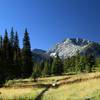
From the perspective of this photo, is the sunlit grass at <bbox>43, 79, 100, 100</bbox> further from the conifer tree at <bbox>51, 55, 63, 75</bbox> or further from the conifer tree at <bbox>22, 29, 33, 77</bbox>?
the conifer tree at <bbox>51, 55, 63, 75</bbox>

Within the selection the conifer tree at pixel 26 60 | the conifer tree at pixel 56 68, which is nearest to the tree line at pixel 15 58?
the conifer tree at pixel 26 60

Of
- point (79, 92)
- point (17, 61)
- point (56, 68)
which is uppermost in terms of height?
point (17, 61)

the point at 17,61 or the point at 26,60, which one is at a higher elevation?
the point at 26,60

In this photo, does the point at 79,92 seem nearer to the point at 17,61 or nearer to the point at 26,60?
the point at 17,61

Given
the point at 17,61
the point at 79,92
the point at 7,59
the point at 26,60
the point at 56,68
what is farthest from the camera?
the point at 56,68

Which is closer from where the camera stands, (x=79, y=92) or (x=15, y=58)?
(x=79, y=92)

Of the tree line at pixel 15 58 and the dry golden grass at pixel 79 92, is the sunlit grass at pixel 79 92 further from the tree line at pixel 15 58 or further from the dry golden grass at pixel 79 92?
the tree line at pixel 15 58

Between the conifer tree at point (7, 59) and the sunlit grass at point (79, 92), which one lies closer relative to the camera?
Answer: the sunlit grass at point (79, 92)

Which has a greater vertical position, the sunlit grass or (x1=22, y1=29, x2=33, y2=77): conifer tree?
(x1=22, y1=29, x2=33, y2=77): conifer tree

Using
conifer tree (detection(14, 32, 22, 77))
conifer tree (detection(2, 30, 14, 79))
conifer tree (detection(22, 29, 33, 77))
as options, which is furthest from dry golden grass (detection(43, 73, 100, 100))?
conifer tree (detection(22, 29, 33, 77))

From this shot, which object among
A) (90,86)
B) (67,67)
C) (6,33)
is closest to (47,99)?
(90,86)

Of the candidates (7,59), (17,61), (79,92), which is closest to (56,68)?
(17,61)

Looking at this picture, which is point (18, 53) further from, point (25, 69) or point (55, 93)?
point (55, 93)

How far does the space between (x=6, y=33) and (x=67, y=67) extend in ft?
Result: 158
